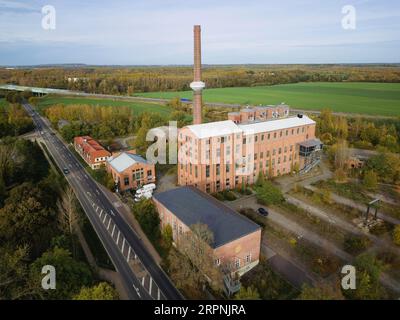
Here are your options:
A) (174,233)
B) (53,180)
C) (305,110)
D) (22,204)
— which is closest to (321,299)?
(174,233)

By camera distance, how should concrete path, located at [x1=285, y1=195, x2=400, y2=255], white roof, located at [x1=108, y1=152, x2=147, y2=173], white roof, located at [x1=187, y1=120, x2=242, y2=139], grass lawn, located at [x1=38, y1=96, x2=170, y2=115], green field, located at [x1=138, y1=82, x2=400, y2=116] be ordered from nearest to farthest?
concrete path, located at [x1=285, y1=195, x2=400, y2=255]
white roof, located at [x1=187, y1=120, x2=242, y2=139]
white roof, located at [x1=108, y1=152, x2=147, y2=173]
green field, located at [x1=138, y1=82, x2=400, y2=116]
grass lawn, located at [x1=38, y1=96, x2=170, y2=115]

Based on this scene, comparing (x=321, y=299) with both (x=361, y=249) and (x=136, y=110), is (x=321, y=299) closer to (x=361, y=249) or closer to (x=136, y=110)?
(x=361, y=249)

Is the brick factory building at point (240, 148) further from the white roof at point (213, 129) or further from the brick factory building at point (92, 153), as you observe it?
the brick factory building at point (92, 153)

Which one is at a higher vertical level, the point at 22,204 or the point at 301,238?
the point at 22,204

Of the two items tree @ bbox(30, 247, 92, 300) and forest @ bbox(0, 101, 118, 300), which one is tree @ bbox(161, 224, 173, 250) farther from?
tree @ bbox(30, 247, 92, 300)

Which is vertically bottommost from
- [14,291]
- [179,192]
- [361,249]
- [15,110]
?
[361,249]

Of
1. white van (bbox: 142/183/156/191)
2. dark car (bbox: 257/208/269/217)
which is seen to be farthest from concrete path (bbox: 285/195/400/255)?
white van (bbox: 142/183/156/191)

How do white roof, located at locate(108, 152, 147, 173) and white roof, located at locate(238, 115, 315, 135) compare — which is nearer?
white roof, located at locate(108, 152, 147, 173)
